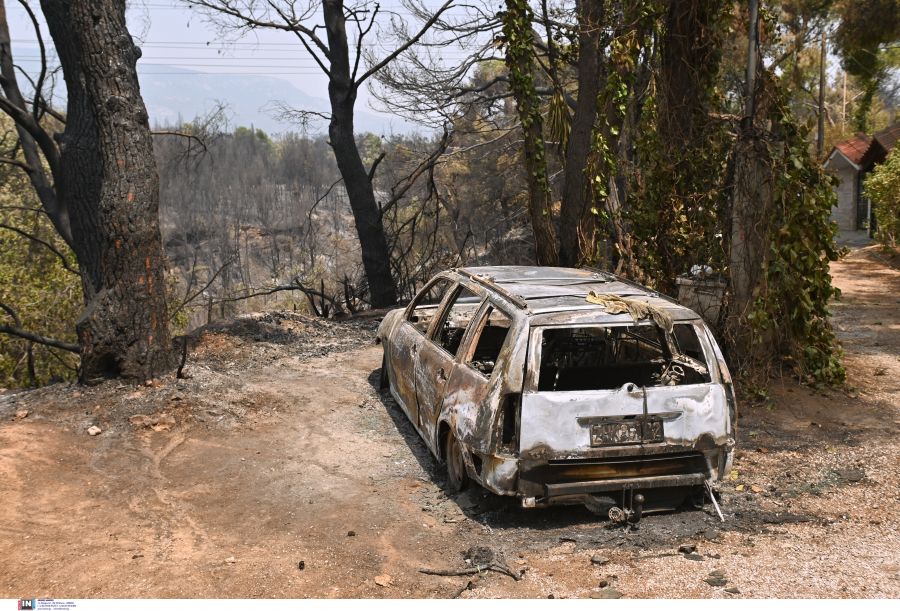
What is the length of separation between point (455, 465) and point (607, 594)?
5.64 ft

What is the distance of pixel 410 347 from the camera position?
6250 millimetres

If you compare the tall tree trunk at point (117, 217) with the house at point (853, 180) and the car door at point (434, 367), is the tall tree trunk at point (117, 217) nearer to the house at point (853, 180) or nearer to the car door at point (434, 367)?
the car door at point (434, 367)

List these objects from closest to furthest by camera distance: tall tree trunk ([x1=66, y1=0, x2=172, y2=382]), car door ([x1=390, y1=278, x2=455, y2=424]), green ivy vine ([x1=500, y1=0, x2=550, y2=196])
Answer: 1. car door ([x1=390, y1=278, x2=455, y2=424])
2. tall tree trunk ([x1=66, y1=0, x2=172, y2=382])
3. green ivy vine ([x1=500, y1=0, x2=550, y2=196])

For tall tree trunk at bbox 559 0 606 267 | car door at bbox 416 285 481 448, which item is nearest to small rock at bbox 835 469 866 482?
car door at bbox 416 285 481 448

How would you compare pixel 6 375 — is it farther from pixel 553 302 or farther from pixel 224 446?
pixel 553 302

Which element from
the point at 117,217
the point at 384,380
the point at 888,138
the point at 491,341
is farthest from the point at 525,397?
the point at 888,138

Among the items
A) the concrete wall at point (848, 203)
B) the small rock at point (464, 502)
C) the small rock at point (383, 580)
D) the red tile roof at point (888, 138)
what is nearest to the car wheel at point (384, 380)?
the small rock at point (464, 502)

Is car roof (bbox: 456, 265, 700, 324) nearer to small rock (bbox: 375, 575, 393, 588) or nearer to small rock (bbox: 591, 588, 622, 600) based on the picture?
small rock (bbox: 591, 588, 622, 600)

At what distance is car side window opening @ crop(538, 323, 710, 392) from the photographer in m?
4.85

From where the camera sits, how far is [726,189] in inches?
315

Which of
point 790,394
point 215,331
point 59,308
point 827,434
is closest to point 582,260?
point 790,394

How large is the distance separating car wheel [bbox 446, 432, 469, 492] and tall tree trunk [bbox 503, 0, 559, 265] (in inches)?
254

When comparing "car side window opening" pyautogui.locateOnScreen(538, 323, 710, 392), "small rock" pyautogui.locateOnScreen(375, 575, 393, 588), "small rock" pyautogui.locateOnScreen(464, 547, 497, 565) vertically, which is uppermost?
"car side window opening" pyautogui.locateOnScreen(538, 323, 710, 392)

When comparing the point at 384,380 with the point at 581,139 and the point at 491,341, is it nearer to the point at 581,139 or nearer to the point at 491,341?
the point at 491,341
